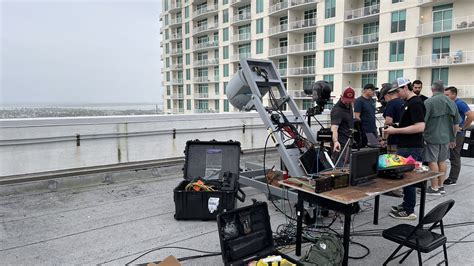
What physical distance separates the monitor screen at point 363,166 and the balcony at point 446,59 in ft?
73.0

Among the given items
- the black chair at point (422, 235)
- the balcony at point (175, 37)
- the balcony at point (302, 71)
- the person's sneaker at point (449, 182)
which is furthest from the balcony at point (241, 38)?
the black chair at point (422, 235)

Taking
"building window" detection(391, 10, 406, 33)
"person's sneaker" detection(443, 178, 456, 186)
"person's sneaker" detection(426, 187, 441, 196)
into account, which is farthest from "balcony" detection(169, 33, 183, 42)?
"person's sneaker" detection(426, 187, 441, 196)

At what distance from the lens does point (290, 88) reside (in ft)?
Result: 106

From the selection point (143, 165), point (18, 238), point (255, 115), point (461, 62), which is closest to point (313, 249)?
point (18, 238)

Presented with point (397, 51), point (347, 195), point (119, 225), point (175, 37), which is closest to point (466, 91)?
point (397, 51)

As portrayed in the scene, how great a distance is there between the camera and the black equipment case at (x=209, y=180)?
3.67m

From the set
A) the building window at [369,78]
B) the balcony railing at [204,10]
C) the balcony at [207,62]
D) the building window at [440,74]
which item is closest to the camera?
the building window at [440,74]

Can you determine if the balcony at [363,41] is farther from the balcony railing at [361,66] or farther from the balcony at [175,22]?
the balcony at [175,22]

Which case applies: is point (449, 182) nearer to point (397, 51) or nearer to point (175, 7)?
point (397, 51)

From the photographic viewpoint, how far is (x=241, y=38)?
36.0 m

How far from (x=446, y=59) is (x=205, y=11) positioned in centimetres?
2702

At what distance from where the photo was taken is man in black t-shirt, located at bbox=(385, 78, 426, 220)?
12.1 ft

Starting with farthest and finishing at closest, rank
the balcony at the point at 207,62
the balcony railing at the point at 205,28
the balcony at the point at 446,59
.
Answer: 1. the balcony at the point at 207,62
2. the balcony railing at the point at 205,28
3. the balcony at the point at 446,59

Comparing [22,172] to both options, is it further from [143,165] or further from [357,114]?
[357,114]
